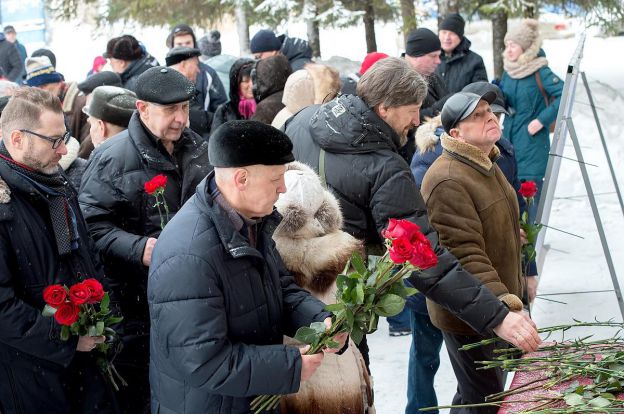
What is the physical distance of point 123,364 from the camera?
4.21m

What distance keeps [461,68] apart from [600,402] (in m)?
6.68

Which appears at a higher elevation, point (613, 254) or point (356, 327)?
point (356, 327)

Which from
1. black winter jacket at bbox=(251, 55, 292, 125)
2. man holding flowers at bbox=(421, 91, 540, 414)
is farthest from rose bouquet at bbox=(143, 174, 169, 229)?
black winter jacket at bbox=(251, 55, 292, 125)

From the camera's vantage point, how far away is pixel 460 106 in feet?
13.8

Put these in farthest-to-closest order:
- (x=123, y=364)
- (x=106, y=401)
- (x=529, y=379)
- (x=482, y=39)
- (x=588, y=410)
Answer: (x=482, y=39), (x=123, y=364), (x=106, y=401), (x=529, y=379), (x=588, y=410)

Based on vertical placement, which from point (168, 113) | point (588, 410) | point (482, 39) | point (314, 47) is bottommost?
point (482, 39)

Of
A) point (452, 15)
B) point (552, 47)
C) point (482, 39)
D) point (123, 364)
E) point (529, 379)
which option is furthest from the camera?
point (482, 39)

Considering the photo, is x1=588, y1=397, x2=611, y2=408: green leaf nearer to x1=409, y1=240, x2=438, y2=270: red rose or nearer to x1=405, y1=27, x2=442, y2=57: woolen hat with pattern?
x1=409, y1=240, x2=438, y2=270: red rose

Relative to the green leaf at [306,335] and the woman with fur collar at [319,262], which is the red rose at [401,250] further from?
the woman with fur collar at [319,262]

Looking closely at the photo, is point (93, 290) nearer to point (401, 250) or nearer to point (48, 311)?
point (48, 311)

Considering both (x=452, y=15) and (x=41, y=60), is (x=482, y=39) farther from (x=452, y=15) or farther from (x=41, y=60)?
(x=41, y=60)

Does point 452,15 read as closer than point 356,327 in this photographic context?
No

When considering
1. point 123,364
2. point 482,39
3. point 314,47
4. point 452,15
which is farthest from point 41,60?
point 482,39

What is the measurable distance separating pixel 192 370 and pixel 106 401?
1.15 metres
